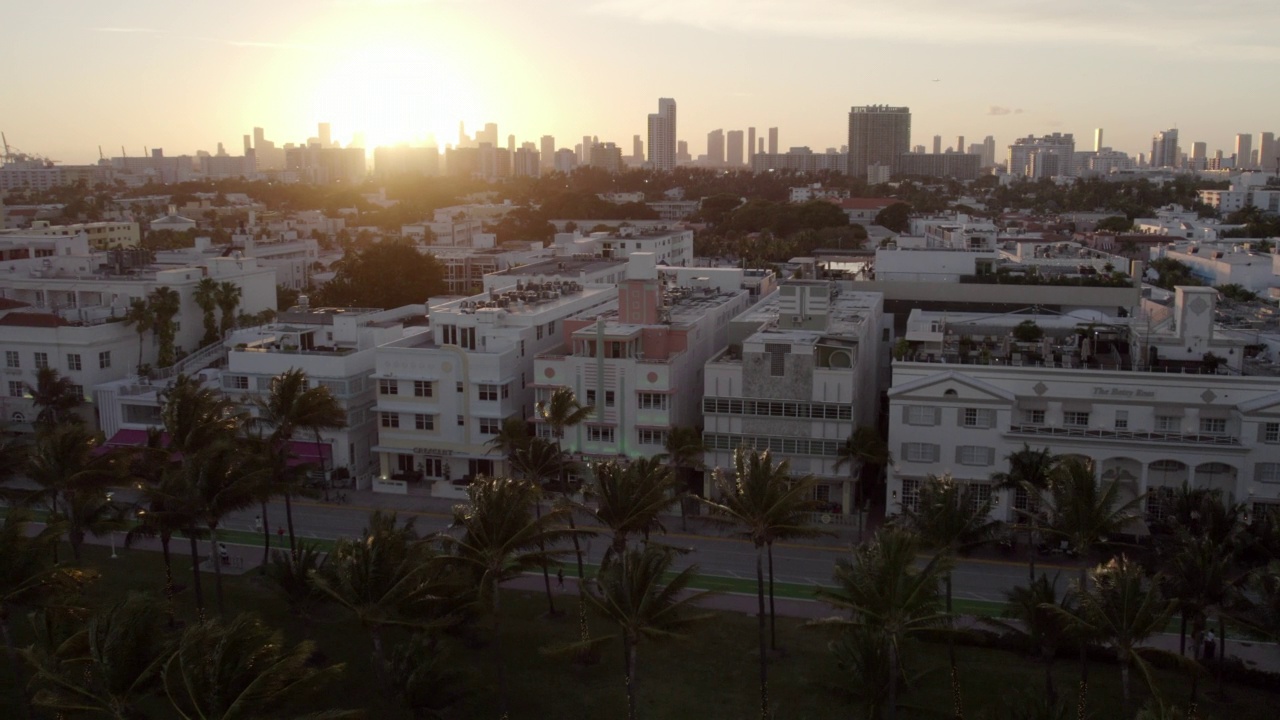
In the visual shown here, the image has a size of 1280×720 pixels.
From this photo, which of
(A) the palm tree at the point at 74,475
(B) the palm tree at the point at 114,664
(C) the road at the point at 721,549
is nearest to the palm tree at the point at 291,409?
(C) the road at the point at 721,549

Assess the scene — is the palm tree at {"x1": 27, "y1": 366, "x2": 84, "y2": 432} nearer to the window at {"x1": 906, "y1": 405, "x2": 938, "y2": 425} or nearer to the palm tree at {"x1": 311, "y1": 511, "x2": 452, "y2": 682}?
A: the palm tree at {"x1": 311, "y1": 511, "x2": 452, "y2": 682}

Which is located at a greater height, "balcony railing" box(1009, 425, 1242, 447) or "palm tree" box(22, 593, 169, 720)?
"palm tree" box(22, 593, 169, 720)

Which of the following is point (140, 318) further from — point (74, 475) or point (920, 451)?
point (920, 451)

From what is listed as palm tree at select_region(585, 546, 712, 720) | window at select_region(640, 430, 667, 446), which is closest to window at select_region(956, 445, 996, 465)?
window at select_region(640, 430, 667, 446)

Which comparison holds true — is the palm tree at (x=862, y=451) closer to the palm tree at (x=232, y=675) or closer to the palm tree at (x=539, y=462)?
the palm tree at (x=539, y=462)

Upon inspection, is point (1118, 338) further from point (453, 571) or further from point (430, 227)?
point (430, 227)

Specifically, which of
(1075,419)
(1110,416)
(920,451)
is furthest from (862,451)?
(1110,416)

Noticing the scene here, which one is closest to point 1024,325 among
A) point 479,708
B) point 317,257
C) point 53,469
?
point 479,708
